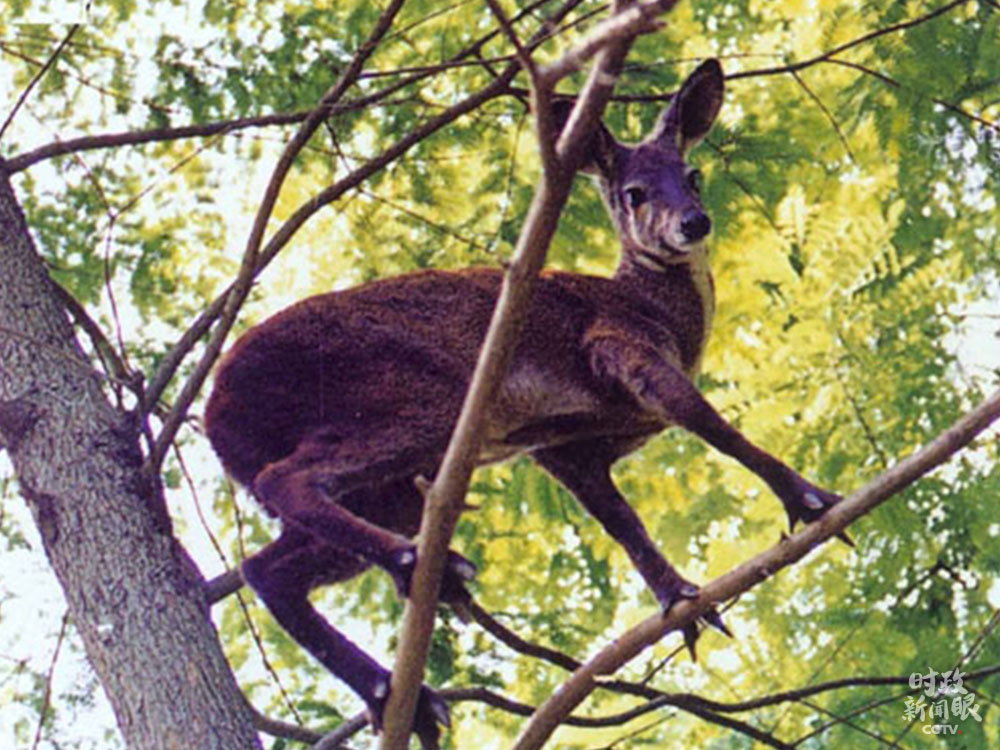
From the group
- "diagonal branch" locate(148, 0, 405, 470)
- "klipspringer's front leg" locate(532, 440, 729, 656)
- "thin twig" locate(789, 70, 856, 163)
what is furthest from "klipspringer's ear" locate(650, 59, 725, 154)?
"diagonal branch" locate(148, 0, 405, 470)

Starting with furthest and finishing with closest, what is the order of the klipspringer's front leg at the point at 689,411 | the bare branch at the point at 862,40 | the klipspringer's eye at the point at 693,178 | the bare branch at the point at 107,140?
the klipspringer's eye at the point at 693,178 < the bare branch at the point at 107,140 < the bare branch at the point at 862,40 < the klipspringer's front leg at the point at 689,411

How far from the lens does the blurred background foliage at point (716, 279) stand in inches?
242

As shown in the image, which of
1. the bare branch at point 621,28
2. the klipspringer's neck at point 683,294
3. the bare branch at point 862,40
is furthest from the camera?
the klipspringer's neck at point 683,294

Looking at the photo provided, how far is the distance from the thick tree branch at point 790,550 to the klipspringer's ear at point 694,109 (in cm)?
211

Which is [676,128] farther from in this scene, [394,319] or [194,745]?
[194,745]

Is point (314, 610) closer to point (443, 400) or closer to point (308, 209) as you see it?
point (443, 400)

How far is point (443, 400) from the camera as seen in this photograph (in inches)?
187

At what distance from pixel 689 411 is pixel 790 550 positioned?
108cm

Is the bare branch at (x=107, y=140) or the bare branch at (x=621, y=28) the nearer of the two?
the bare branch at (x=621, y=28)

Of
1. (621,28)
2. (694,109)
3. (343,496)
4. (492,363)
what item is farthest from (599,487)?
(621,28)

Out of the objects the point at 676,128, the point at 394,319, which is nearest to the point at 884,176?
the point at 676,128

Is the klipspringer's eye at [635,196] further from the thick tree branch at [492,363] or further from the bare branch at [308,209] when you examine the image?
the thick tree branch at [492,363]

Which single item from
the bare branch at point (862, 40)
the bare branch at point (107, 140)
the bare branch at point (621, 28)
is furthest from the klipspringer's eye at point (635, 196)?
the bare branch at point (621, 28)

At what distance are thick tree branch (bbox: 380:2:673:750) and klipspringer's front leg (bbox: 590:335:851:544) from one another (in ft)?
4.61
